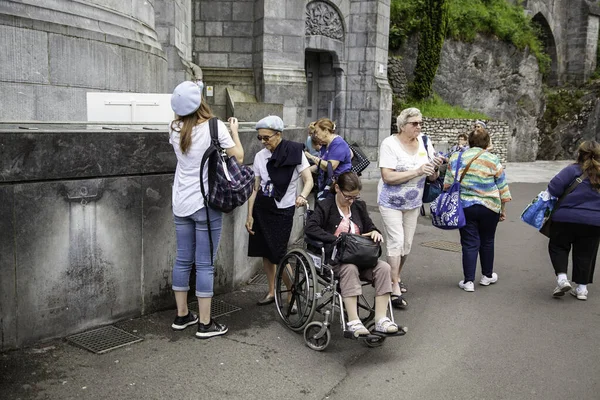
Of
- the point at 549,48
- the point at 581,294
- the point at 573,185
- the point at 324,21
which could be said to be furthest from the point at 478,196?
the point at 549,48

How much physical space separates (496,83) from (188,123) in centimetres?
2495

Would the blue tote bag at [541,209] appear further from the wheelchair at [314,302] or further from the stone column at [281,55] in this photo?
the stone column at [281,55]

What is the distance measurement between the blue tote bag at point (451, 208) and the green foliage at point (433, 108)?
49.9 feet

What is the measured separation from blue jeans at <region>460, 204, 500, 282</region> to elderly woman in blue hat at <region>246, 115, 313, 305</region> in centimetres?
200

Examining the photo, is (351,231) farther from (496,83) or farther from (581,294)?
(496,83)

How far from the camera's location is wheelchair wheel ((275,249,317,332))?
494 centimetres

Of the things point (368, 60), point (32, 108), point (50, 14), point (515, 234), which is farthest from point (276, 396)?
point (368, 60)

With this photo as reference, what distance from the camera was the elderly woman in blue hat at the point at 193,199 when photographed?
15.4 feet

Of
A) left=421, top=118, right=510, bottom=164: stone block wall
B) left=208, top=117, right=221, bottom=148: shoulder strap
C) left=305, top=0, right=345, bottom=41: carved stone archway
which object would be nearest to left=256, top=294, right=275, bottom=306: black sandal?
left=208, top=117, right=221, bottom=148: shoulder strap

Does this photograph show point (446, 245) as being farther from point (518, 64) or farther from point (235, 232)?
point (518, 64)

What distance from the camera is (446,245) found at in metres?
9.19

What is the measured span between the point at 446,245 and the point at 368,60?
35.7 ft

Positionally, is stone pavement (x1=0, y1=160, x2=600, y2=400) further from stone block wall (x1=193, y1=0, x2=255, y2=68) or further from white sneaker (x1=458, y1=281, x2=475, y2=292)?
stone block wall (x1=193, y1=0, x2=255, y2=68)

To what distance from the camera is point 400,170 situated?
598 centimetres
